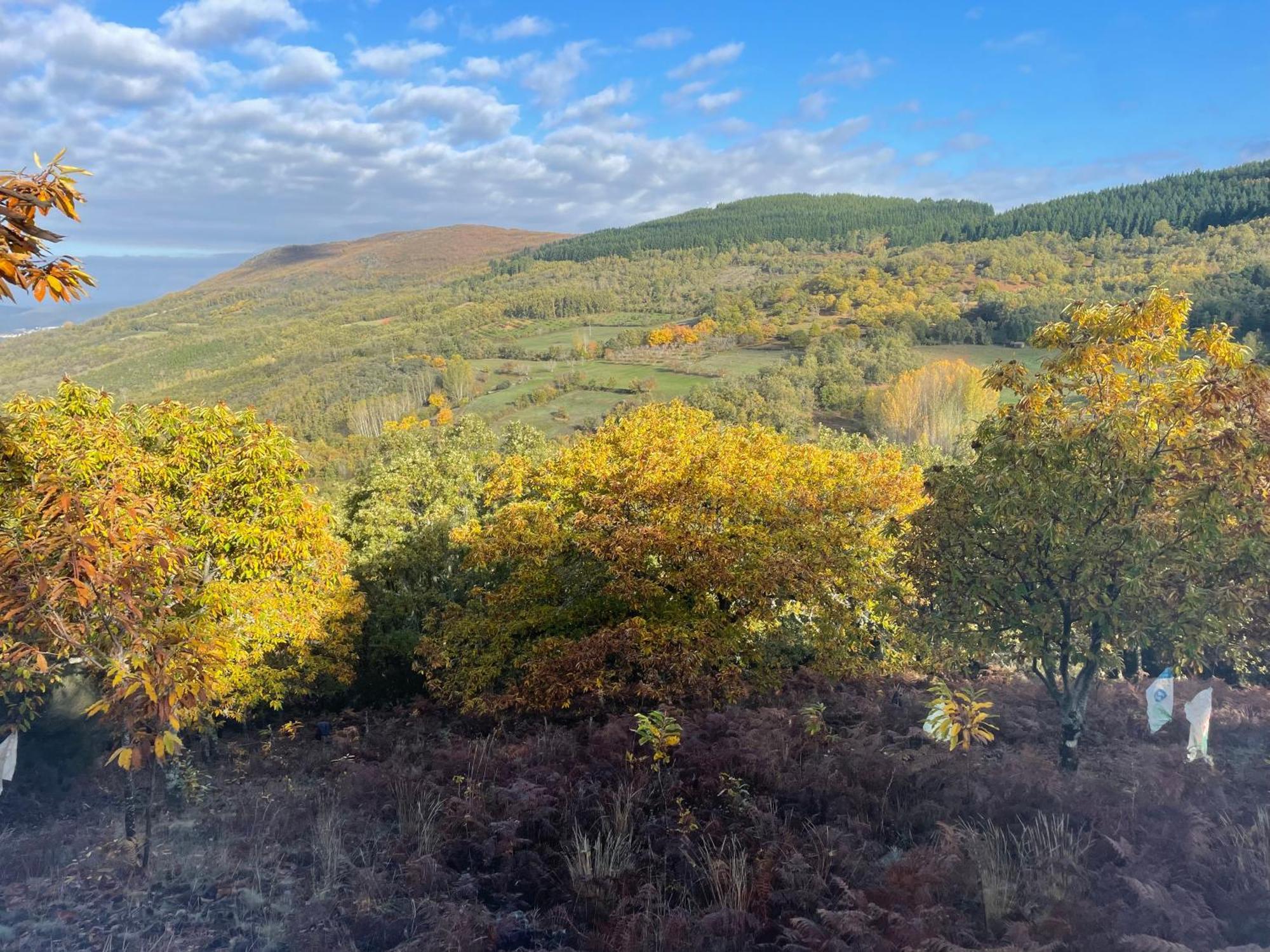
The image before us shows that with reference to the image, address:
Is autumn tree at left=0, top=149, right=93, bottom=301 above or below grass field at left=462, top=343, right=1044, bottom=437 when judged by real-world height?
above

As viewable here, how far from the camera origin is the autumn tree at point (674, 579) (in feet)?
37.8

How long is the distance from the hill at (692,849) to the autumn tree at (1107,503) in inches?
62.4

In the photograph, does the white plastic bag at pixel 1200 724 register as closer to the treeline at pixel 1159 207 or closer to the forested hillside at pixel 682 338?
the forested hillside at pixel 682 338

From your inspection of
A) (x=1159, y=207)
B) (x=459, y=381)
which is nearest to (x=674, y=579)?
(x=459, y=381)

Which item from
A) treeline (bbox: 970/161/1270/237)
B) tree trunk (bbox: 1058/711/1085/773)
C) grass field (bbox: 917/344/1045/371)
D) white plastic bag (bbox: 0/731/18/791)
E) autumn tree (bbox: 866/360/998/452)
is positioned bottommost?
autumn tree (bbox: 866/360/998/452)

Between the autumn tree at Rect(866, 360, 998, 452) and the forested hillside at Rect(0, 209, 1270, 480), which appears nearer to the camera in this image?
the autumn tree at Rect(866, 360, 998, 452)

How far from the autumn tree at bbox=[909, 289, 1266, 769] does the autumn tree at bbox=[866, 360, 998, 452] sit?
62.8m

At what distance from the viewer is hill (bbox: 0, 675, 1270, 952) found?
5.37m

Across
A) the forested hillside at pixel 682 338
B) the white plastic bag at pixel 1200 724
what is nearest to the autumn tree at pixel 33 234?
the white plastic bag at pixel 1200 724

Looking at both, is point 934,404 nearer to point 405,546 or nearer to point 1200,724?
point 405,546

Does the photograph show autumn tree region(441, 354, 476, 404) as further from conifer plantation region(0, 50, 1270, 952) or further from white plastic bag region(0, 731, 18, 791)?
white plastic bag region(0, 731, 18, 791)

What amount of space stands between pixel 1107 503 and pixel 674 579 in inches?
254

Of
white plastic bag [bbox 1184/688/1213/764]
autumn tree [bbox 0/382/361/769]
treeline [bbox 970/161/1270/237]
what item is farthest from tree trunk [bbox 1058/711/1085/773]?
treeline [bbox 970/161/1270/237]

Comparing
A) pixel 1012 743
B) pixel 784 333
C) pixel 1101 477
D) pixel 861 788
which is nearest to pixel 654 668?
pixel 861 788
